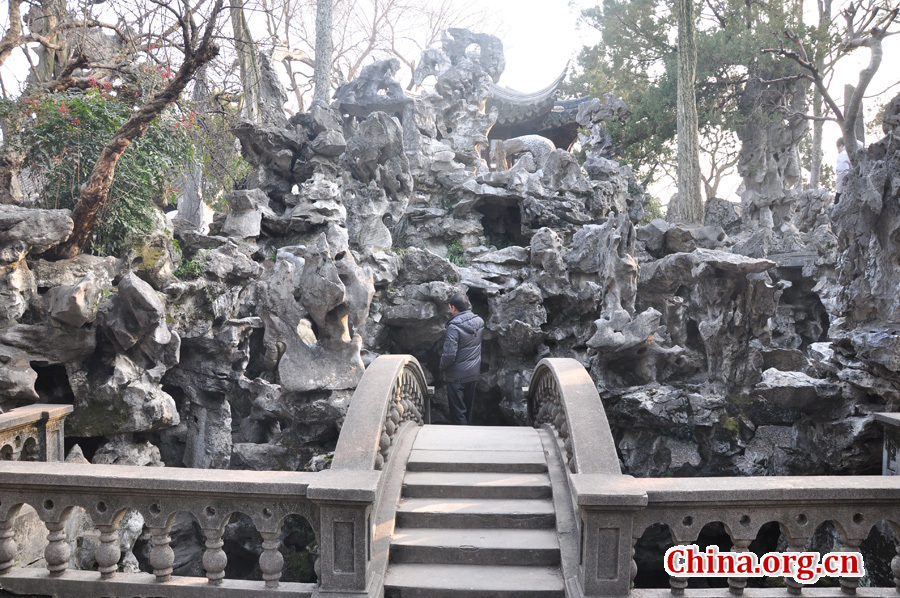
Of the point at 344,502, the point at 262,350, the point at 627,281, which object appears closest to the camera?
the point at 344,502

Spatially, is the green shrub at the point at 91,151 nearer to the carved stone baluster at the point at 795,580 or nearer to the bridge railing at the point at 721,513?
the bridge railing at the point at 721,513

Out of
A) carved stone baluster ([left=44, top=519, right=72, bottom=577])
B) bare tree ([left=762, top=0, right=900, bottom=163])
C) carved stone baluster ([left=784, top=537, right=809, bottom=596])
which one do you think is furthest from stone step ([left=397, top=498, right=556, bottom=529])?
bare tree ([left=762, top=0, right=900, bottom=163])

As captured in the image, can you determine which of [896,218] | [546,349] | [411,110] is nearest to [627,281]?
[546,349]

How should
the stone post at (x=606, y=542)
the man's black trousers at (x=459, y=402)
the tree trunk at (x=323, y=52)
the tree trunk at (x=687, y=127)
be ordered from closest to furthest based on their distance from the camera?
the stone post at (x=606, y=542) → the man's black trousers at (x=459, y=402) → the tree trunk at (x=687, y=127) → the tree trunk at (x=323, y=52)

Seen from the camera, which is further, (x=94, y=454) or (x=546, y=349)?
(x=546, y=349)

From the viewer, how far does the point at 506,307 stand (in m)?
9.62

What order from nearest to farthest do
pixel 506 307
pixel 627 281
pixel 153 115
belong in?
pixel 153 115
pixel 627 281
pixel 506 307

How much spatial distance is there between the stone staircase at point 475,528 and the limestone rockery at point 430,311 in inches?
106

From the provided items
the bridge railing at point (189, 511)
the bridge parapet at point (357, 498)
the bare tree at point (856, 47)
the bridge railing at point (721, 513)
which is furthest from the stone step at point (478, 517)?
the bare tree at point (856, 47)

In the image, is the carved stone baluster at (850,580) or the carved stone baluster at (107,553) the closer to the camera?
the carved stone baluster at (850,580)

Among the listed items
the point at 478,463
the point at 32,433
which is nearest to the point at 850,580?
the point at 478,463

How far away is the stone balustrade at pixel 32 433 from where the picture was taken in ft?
12.7

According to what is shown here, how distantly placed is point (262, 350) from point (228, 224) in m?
2.08

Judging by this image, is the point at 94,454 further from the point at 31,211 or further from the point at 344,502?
the point at 344,502
